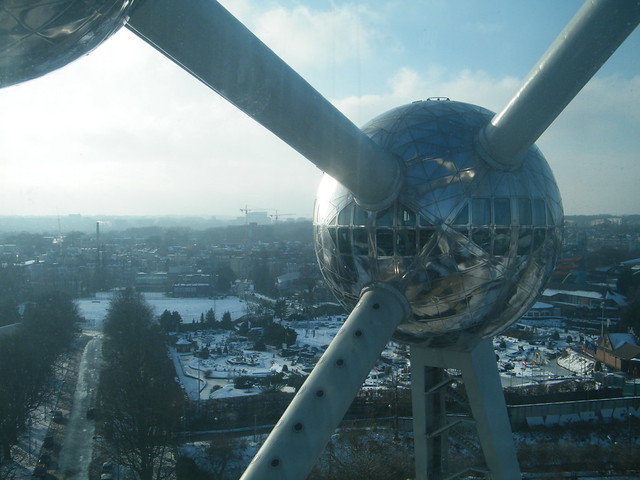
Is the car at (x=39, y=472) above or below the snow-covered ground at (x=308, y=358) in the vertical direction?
below

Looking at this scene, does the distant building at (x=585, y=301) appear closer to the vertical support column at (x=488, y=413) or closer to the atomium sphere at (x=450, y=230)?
the vertical support column at (x=488, y=413)

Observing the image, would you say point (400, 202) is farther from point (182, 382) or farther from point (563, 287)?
point (563, 287)

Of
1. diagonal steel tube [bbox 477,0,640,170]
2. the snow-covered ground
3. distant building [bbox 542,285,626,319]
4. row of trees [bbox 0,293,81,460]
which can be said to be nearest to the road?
row of trees [bbox 0,293,81,460]

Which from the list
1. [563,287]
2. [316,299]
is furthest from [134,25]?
[563,287]

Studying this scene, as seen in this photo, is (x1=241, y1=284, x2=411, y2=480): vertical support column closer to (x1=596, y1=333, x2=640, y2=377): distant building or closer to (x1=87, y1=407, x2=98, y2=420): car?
(x1=87, y1=407, x2=98, y2=420): car

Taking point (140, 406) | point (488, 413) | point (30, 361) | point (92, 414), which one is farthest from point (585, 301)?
point (488, 413)


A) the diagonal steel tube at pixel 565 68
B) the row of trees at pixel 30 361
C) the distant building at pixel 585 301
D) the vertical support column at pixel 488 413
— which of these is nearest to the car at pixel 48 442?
the row of trees at pixel 30 361
